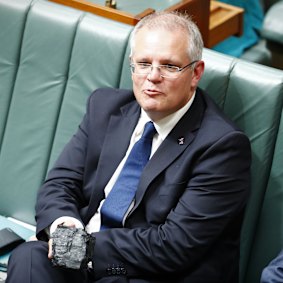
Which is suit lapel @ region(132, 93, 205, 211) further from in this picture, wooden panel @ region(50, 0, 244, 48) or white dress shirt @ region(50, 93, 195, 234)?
wooden panel @ region(50, 0, 244, 48)

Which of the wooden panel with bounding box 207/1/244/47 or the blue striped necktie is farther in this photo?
the wooden panel with bounding box 207/1/244/47

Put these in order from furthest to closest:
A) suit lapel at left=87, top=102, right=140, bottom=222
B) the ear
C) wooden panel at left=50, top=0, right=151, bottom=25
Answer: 1. wooden panel at left=50, top=0, right=151, bottom=25
2. suit lapel at left=87, top=102, right=140, bottom=222
3. the ear

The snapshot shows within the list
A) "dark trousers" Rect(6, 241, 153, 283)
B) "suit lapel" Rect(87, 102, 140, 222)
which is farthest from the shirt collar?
"dark trousers" Rect(6, 241, 153, 283)

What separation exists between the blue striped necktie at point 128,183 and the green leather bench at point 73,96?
0.86 feet

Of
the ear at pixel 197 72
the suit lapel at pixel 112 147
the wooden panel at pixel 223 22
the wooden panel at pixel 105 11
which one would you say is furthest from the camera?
the wooden panel at pixel 223 22

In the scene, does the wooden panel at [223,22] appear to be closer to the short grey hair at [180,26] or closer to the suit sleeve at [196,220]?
the short grey hair at [180,26]

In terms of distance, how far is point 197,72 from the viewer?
1.78 meters

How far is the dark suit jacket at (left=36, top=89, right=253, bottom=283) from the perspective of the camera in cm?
166

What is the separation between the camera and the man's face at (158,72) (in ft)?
5.62

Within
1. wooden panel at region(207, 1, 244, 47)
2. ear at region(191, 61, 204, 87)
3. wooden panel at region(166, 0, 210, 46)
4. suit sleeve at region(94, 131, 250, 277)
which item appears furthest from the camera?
wooden panel at region(207, 1, 244, 47)

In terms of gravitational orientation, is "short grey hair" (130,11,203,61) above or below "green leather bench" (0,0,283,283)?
above

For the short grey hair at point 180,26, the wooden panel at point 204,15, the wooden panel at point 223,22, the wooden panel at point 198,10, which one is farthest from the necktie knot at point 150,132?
the wooden panel at point 223,22

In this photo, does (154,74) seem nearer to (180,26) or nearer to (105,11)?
(180,26)

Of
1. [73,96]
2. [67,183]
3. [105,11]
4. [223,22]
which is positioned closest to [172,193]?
[67,183]
